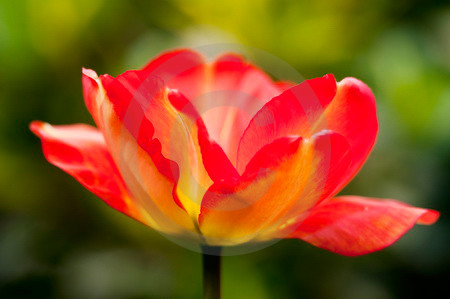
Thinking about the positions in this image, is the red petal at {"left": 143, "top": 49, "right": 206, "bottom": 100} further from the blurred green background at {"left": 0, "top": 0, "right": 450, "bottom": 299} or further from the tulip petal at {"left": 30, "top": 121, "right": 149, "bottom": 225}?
the blurred green background at {"left": 0, "top": 0, "right": 450, "bottom": 299}

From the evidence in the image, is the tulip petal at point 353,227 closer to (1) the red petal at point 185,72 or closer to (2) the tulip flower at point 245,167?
(2) the tulip flower at point 245,167

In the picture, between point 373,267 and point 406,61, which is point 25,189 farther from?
point 406,61

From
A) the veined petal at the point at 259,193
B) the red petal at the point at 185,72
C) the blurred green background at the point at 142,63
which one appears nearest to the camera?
the veined petal at the point at 259,193

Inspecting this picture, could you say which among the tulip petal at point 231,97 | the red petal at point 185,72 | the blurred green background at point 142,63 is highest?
the red petal at point 185,72

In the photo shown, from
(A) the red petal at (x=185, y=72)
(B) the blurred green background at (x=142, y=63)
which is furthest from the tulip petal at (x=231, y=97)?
(B) the blurred green background at (x=142, y=63)

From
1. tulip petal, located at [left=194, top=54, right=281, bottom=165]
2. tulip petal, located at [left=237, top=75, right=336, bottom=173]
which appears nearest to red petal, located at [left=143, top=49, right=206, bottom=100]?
tulip petal, located at [left=194, top=54, right=281, bottom=165]

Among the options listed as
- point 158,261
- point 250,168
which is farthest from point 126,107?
point 158,261

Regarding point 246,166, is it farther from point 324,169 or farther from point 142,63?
point 142,63
